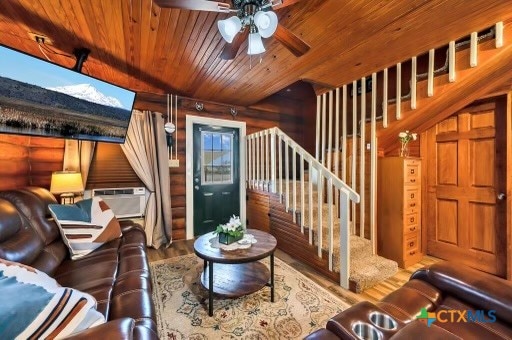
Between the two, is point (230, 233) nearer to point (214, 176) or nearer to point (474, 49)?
point (214, 176)

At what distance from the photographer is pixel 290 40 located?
60.7 inches

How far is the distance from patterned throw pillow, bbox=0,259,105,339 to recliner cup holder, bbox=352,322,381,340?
0.95m

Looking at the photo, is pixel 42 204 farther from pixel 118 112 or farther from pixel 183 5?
pixel 183 5

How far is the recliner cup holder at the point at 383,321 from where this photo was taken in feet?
2.78

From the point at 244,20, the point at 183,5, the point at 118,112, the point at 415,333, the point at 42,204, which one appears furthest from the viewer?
the point at 118,112

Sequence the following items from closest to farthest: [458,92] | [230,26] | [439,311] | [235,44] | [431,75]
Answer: [439,311] < [230,26] < [235,44] < [431,75] < [458,92]

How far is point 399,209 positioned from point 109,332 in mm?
2977

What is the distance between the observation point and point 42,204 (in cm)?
193

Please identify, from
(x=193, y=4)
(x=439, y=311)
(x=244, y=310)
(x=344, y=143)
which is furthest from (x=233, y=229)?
(x=344, y=143)

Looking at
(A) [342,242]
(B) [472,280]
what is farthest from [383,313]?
(A) [342,242]

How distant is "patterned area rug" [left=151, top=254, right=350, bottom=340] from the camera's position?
160 centimetres

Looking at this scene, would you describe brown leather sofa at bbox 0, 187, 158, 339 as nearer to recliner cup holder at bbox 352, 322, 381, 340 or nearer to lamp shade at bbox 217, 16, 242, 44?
recliner cup holder at bbox 352, 322, 381, 340

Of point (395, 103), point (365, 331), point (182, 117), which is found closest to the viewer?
point (365, 331)

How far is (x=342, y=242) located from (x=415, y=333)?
160 centimetres
